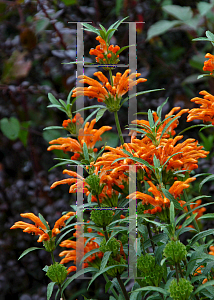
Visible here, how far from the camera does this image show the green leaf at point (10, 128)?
124 cm

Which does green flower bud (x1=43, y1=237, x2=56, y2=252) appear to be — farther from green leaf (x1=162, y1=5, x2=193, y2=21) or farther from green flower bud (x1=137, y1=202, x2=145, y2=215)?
green leaf (x1=162, y1=5, x2=193, y2=21)

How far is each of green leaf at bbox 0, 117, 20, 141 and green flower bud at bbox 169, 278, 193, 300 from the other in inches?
35.6

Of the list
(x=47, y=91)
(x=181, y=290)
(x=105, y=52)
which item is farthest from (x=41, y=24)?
(x=181, y=290)

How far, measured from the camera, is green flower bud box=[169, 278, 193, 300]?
18.1 inches

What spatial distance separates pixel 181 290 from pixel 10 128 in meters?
0.95

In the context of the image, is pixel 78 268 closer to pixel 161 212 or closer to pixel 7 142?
pixel 161 212

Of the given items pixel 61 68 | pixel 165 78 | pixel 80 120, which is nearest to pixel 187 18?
pixel 165 78

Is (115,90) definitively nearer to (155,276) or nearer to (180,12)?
(155,276)

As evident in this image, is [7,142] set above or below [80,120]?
below

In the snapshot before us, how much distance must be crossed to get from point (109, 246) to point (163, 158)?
0.17m

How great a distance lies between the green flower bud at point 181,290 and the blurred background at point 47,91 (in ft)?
2.05

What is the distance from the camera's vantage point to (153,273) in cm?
52

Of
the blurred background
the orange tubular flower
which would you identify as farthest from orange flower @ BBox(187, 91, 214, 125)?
the blurred background

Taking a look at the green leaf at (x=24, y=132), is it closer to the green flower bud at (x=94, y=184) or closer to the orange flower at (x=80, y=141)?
the orange flower at (x=80, y=141)
